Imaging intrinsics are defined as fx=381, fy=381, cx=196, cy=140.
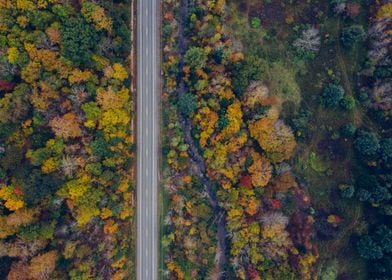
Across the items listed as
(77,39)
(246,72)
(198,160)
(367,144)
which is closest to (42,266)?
(198,160)

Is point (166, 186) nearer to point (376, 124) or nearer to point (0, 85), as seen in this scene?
point (0, 85)

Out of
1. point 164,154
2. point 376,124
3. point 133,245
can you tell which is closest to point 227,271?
point 133,245

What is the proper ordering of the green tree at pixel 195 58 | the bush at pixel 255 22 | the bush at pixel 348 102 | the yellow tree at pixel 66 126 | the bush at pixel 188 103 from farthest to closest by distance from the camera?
the bush at pixel 255 22, the bush at pixel 348 102, the bush at pixel 188 103, the green tree at pixel 195 58, the yellow tree at pixel 66 126

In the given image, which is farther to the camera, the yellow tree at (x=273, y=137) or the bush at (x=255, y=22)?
the bush at (x=255, y=22)

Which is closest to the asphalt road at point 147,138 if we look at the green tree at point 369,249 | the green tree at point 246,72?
the green tree at point 246,72

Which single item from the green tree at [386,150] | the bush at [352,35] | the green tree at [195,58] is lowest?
the green tree at [386,150]

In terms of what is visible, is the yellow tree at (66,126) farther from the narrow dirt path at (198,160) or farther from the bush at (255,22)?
the bush at (255,22)

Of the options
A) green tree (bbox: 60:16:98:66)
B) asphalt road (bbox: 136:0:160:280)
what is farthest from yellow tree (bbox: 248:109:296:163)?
green tree (bbox: 60:16:98:66)

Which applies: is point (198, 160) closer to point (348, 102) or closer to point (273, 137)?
point (273, 137)
